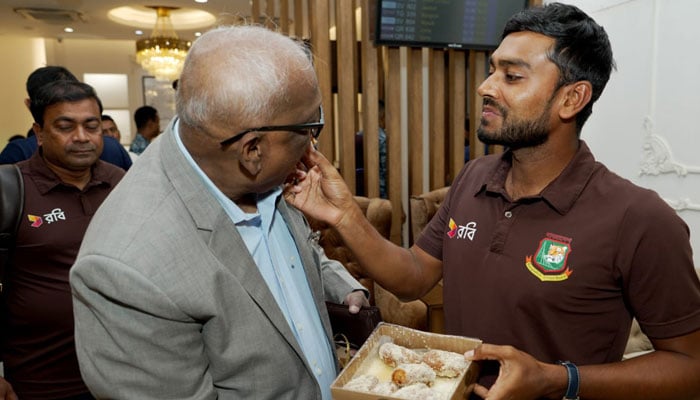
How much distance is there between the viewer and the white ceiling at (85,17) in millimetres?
6965

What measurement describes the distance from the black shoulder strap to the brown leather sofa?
143cm

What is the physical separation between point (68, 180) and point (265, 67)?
146cm

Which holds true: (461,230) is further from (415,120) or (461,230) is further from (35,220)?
(415,120)

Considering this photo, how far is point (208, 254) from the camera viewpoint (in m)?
0.97

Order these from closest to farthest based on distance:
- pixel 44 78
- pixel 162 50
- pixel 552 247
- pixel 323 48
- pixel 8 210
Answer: pixel 552 247 → pixel 8 210 → pixel 44 78 → pixel 323 48 → pixel 162 50

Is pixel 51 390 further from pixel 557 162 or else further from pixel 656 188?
pixel 656 188

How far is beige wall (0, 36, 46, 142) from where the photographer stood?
10.4 metres

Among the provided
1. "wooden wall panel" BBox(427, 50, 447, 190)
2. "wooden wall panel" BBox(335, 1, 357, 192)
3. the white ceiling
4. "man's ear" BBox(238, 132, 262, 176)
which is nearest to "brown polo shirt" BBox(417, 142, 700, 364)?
"man's ear" BBox(238, 132, 262, 176)

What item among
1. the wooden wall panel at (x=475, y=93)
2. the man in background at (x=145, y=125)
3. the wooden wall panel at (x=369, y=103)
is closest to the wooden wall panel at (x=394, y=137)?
the wooden wall panel at (x=369, y=103)

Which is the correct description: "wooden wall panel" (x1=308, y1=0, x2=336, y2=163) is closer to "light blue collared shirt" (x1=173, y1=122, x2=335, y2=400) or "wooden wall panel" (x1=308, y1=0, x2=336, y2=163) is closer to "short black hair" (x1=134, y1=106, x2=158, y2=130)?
"light blue collared shirt" (x1=173, y1=122, x2=335, y2=400)

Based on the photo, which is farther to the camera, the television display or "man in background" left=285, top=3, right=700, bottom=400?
the television display

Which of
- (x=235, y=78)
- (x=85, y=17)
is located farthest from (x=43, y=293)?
(x=85, y=17)

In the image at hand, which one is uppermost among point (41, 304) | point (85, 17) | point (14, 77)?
point (85, 17)

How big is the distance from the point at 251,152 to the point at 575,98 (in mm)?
835
